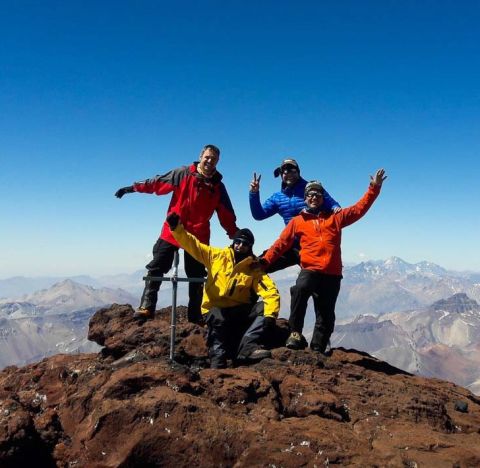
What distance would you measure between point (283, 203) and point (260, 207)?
0.72 meters

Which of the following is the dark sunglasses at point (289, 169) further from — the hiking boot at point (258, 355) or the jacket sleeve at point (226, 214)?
the hiking boot at point (258, 355)

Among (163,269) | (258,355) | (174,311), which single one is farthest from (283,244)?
(174,311)

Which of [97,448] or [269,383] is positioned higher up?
[269,383]

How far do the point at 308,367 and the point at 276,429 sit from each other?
9.46ft

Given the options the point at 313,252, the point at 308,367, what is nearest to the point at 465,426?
the point at 308,367

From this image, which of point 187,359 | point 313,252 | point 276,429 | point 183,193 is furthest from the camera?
point 183,193

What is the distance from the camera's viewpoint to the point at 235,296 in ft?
31.8

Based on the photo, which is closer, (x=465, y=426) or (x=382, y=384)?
(x=465, y=426)

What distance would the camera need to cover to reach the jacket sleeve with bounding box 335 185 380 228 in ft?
33.7

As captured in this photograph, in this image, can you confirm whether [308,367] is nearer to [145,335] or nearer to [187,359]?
[187,359]

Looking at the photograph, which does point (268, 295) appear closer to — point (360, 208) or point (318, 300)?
point (318, 300)

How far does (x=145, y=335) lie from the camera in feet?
33.6

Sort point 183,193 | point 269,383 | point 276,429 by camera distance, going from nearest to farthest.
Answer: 1. point 276,429
2. point 269,383
3. point 183,193

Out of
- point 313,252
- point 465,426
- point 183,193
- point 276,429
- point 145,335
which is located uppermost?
point 183,193
